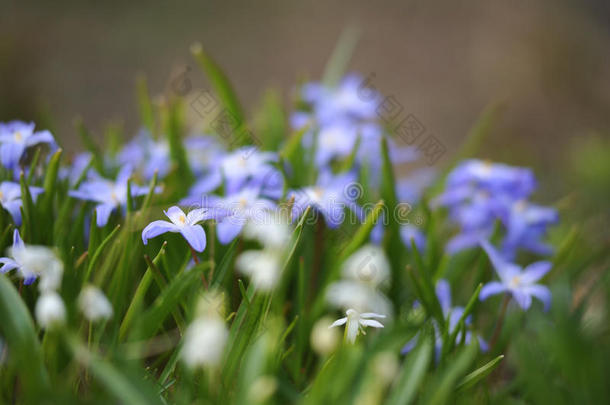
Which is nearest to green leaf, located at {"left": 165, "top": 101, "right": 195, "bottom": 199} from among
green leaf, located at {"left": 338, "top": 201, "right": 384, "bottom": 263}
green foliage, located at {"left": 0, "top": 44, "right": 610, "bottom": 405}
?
green foliage, located at {"left": 0, "top": 44, "right": 610, "bottom": 405}

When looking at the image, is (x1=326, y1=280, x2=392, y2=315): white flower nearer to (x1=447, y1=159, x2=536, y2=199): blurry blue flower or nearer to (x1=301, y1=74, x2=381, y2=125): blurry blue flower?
(x1=447, y1=159, x2=536, y2=199): blurry blue flower

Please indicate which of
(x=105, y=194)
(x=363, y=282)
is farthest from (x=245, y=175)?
(x=363, y=282)

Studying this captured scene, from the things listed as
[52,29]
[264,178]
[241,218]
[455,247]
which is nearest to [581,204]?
[455,247]

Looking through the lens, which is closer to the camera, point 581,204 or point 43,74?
point 581,204

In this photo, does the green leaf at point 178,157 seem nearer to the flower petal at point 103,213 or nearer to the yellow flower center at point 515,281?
the flower petal at point 103,213

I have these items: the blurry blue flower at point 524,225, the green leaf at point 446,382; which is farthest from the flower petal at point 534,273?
the green leaf at point 446,382

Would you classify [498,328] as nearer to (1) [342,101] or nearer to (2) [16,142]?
(1) [342,101]

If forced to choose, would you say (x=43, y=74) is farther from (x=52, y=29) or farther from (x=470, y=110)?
(x=470, y=110)
